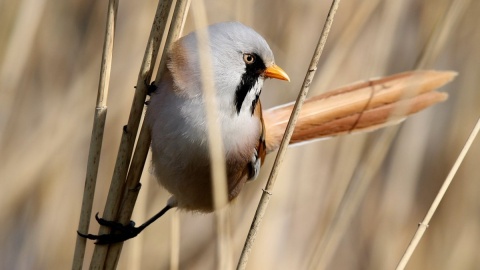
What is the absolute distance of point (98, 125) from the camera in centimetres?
170

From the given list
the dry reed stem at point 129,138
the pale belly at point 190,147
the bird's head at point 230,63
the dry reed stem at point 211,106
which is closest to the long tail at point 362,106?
the pale belly at point 190,147

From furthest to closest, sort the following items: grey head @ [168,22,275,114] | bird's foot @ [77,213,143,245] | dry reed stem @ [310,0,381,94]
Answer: dry reed stem @ [310,0,381,94] < grey head @ [168,22,275,114] < bird's foot @ [77,213,143,245]

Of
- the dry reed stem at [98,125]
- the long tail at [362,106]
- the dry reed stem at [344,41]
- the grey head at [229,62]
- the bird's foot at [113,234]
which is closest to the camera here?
the dry reed stem at [98,125]

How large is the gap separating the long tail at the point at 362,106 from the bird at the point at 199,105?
275 millimetres

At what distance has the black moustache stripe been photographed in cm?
195

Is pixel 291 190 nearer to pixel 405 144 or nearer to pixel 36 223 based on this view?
pixel 405 144

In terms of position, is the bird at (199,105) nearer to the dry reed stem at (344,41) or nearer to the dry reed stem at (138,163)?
the dry reed stem at (138,163)

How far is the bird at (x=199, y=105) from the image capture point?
6.20 ft

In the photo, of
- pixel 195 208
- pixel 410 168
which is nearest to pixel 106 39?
pixel 195 208

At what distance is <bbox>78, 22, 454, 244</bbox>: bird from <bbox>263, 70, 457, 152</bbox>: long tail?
0.90 feet

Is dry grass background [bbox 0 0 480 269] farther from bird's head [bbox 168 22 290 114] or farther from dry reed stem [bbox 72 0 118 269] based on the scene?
dry reed stem [bbox 72 0 118 269]

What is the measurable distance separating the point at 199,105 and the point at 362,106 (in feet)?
2.07

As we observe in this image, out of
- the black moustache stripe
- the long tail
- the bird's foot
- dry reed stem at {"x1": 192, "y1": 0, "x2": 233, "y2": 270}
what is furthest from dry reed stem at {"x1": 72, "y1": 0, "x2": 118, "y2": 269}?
the long tail

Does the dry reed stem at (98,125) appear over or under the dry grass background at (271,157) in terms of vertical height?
under
